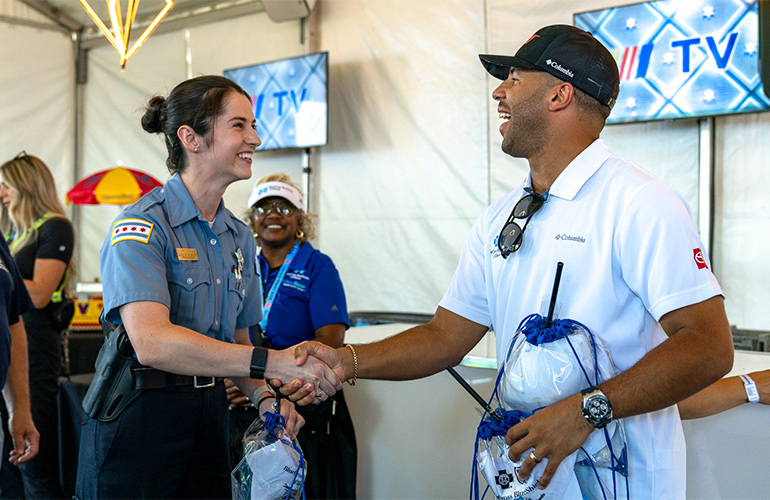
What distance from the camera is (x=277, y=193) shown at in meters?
2.95

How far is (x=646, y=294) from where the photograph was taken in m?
1.33

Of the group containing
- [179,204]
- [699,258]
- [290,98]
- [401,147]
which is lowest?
[699,258]

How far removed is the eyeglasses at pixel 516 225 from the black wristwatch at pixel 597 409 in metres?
0.38

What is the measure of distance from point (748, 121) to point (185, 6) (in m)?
4.75

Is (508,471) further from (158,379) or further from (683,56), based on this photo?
(683,56)

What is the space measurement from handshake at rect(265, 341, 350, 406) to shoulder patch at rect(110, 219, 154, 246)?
42 cm

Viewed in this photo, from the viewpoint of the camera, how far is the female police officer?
1.63 meters

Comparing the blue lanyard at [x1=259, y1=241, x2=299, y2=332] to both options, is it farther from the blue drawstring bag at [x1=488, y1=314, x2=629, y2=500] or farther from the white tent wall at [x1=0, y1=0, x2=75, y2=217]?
the white tent wall at [x1=0, y1=0, x2=75, y2=217]

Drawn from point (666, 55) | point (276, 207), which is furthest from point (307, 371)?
point (666, 55)

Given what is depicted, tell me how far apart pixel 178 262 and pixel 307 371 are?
1.37 ft

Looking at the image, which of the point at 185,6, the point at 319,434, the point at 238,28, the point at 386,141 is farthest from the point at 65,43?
the point at 319,434

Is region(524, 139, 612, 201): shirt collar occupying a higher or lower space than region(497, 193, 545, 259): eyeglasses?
higher

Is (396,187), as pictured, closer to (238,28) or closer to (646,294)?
(238,28)

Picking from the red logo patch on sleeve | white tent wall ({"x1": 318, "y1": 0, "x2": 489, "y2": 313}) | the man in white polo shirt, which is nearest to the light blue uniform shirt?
the man in white polo shirt
